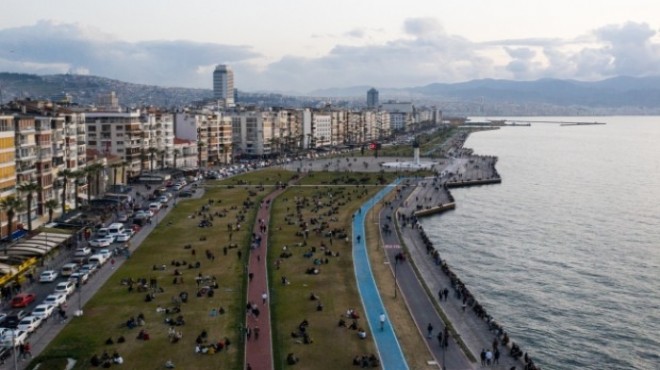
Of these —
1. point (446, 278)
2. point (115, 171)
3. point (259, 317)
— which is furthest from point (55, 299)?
point (115, 171)

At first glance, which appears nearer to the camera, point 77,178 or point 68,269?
point 68,269

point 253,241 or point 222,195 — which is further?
point 222,195

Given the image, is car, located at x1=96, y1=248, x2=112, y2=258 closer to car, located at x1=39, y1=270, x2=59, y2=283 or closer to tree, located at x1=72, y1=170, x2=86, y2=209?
car, located at x1=39, y1=270, x2=59, y2=283

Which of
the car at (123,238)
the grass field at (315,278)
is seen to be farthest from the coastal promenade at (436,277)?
the car at (123,238)

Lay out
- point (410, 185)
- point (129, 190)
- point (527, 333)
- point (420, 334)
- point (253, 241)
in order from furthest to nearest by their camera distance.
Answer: point (410, 185) < point (129, 190) < point (253, 241) < point (527, 333) < point (420, 334)

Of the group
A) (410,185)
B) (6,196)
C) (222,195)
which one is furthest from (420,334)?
(410,185)

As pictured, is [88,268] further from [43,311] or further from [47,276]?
[43,311]

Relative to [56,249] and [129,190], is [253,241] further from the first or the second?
[129,190]
